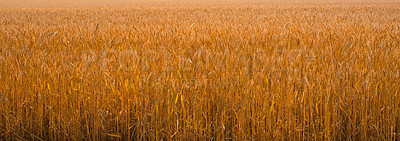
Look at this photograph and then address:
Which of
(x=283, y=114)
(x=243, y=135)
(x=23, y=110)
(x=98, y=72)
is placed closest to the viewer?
(x=243, y=135)

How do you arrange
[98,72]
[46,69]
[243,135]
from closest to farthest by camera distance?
[243,135]
[98,72]
[46,69]

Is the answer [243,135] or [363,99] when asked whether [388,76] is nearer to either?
[363,99]

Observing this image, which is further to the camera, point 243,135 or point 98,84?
point 98,84

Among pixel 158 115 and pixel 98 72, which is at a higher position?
pixel 98 72

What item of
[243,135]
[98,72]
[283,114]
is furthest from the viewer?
[98,72]

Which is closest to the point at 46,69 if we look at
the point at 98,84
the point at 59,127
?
the point at 98,84

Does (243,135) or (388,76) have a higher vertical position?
(388,76)

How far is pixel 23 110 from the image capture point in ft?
6.70

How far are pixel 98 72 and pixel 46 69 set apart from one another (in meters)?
0.42

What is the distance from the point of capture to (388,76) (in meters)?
2.12

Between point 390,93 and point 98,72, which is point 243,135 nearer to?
point 390,93

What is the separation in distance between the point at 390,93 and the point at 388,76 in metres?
0.15

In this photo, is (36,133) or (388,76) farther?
(388,76)

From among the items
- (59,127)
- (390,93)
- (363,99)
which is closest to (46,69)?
(59,127)
